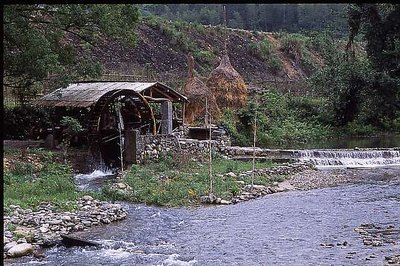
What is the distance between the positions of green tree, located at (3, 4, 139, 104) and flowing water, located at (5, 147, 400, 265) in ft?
19.8

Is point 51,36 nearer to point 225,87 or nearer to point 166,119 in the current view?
point 166,119

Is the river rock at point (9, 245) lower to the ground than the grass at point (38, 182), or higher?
lower

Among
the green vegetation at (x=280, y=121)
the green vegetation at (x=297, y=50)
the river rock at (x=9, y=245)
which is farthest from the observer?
the green vegetation at (x=297, y=50)

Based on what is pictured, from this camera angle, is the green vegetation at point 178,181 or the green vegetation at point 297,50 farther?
the green vegetation at point 297,50

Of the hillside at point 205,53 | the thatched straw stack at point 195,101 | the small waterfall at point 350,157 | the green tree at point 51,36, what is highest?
the hillside at point 205,53

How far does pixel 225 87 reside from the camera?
29.4 meters

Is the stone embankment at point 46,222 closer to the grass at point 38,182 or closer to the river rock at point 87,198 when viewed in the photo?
the river rock at point 87,198

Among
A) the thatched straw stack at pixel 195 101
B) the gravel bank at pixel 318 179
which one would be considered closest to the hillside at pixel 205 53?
the thatched straw stack at pixel 195 101

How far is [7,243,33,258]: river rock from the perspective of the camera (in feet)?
31.8

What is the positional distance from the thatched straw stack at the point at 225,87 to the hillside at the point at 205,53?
19.5ft

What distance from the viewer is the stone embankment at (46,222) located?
1020cm

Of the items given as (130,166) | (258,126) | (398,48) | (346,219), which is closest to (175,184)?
(130,166)

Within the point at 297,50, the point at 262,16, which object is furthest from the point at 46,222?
the point at 262,16

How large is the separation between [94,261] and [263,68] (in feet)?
135
